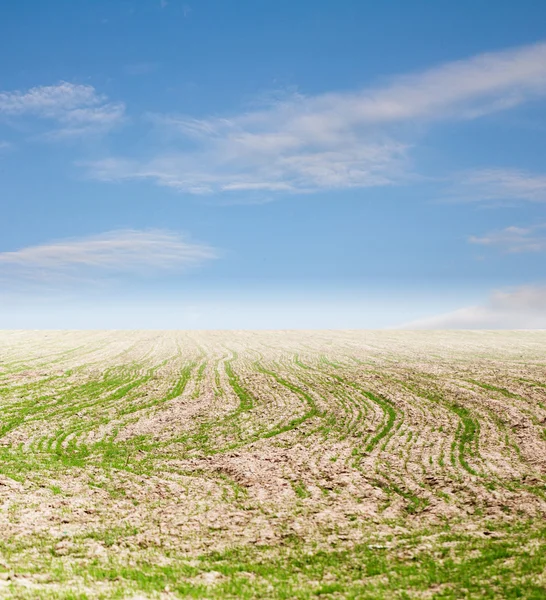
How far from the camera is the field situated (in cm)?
848

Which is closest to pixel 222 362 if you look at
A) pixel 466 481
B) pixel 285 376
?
pixel 285 376

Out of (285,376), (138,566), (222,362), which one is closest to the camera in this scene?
(138,566)

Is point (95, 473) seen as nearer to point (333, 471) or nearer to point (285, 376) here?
point (333, 471)

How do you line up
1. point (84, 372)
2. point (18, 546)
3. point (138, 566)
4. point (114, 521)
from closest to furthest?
1. point (138, 566)
2. point (18, 546)
3. point (114, 521)
4. point (84, 372)

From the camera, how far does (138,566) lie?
29.3 ft

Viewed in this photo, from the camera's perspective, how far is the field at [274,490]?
8.48m

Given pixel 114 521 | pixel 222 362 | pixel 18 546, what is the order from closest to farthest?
pixel 18 546 → pixel 114 521 → pixel 222 362

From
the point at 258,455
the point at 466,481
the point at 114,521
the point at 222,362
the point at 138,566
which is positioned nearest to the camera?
the point at 138,566

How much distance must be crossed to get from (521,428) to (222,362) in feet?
75.0

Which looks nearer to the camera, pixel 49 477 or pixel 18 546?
pixel 18 546

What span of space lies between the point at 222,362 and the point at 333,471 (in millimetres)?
24095

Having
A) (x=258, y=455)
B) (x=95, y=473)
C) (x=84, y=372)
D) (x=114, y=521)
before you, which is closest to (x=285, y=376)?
(x=84, y=372)

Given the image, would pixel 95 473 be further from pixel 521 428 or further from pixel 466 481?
pixel 521 428

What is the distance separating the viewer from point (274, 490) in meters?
12.6
